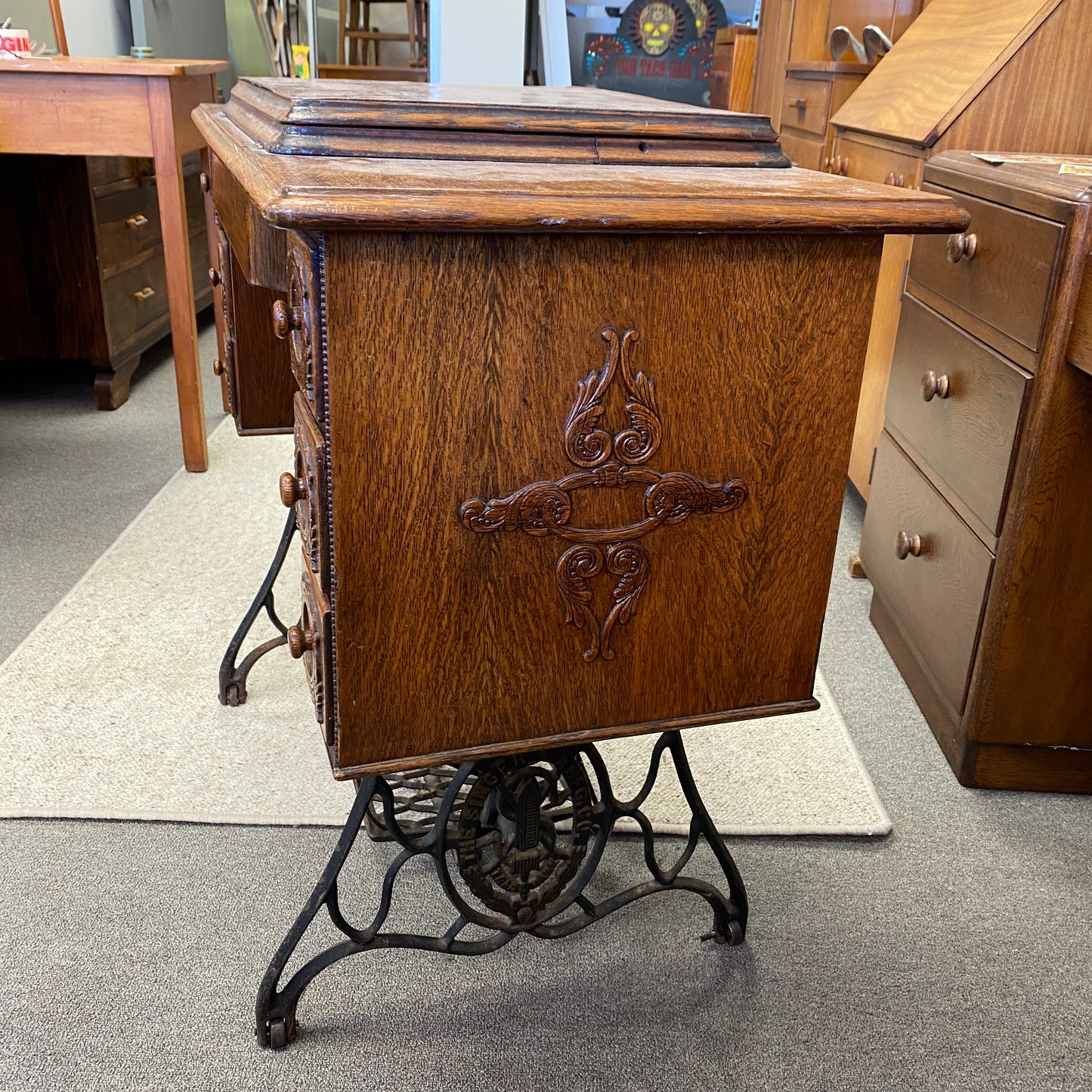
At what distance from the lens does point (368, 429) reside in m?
0.87

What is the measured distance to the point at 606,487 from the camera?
95cm

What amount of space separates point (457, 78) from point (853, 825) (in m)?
1.77

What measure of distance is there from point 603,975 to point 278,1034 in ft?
1.24

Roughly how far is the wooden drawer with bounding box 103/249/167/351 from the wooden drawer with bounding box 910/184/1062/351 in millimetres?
2261

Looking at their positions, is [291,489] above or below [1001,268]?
below

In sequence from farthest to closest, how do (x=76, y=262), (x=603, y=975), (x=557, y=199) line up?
(x=76, y=262), (x=603, y=975), (x=557, y=199)

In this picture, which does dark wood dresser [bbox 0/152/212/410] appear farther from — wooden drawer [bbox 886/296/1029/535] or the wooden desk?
wooden drawer [bbox 886/296/1029/535]

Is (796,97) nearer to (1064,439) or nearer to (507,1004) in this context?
(1064,439)

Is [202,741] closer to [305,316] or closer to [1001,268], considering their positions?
[305,316]

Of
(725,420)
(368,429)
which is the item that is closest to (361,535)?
(368,429)

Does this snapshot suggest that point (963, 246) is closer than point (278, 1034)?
No

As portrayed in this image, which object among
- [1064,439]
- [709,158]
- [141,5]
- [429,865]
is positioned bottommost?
[429,865]

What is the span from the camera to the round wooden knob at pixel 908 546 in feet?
6.03

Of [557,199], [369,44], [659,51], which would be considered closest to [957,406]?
[557,199]
